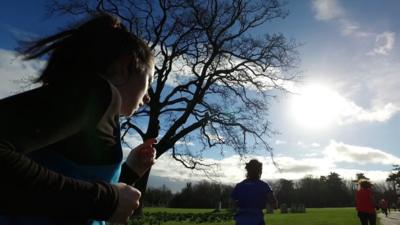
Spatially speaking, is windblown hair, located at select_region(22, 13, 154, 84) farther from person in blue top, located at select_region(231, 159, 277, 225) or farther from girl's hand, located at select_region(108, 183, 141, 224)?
person in blue top, located at select_region(231, 159, 277, 225)

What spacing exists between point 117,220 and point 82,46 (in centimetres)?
61

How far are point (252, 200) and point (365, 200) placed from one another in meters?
6.65

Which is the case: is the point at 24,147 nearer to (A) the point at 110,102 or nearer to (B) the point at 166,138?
(A) the point at 110,102

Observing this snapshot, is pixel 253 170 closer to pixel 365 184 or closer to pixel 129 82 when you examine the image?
pixel 365 184

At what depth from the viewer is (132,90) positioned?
1.50 metres

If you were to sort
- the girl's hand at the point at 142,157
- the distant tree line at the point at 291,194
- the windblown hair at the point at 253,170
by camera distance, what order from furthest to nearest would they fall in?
the distant tree line at the point at 291,194 → the windblown hair at the point at 253,170 → the girl's hand at the point at 142,157

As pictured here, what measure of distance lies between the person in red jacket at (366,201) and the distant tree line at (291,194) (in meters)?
77.7

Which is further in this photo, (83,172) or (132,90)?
(132,90)

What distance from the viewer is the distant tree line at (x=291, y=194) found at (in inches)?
3602

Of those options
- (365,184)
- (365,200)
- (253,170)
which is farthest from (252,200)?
(365,200)

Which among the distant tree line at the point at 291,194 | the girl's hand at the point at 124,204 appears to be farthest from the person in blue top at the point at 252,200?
the distant tree line at the point at 291,194

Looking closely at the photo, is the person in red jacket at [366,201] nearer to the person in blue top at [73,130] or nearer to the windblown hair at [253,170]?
the windblown hair at [253,170]

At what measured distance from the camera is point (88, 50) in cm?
134

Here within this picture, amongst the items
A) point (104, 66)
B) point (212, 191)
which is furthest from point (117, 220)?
point (212, 191)
